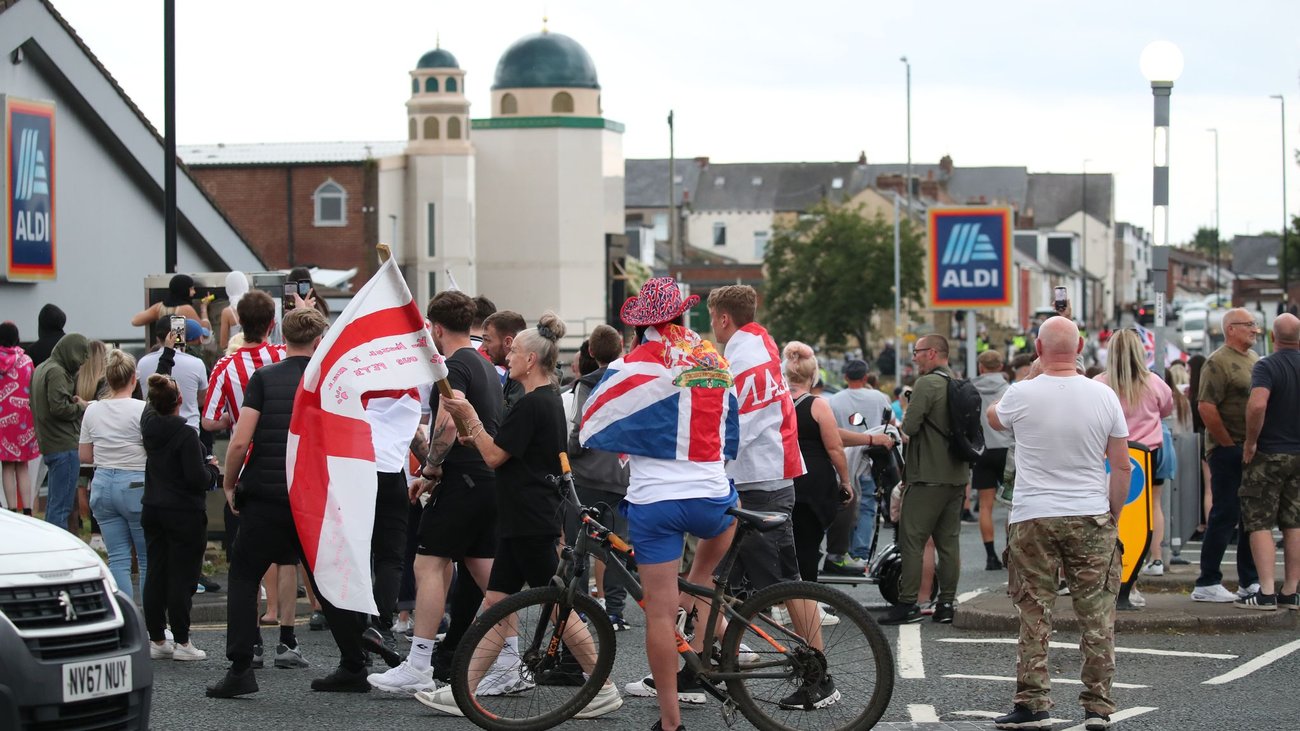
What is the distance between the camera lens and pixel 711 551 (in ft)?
25.4

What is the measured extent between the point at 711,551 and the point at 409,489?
2.51m

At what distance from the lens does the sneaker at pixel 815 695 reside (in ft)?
24.3

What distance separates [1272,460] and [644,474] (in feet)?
18.5

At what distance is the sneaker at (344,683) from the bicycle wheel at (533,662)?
1.28m

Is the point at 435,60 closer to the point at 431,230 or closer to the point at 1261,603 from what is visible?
the point at 431,230

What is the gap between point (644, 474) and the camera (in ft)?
24.3

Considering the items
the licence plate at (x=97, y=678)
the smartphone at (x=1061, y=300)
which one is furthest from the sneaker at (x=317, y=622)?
the smartphone at (x=1061, y=300)

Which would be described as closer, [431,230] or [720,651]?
[720,651]

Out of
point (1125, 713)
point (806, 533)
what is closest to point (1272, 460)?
point (806, 533)

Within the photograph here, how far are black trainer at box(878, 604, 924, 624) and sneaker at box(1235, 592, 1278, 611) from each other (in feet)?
6.98

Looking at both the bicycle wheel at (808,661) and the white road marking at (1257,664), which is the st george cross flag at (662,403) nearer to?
the bicycle wheel at (808,661)

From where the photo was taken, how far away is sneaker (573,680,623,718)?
26.1ft

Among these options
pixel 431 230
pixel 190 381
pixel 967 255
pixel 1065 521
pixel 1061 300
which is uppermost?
pixel 431 230

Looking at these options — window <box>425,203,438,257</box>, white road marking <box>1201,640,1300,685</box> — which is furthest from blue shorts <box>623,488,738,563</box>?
window <box>425,203,438,257</box>
